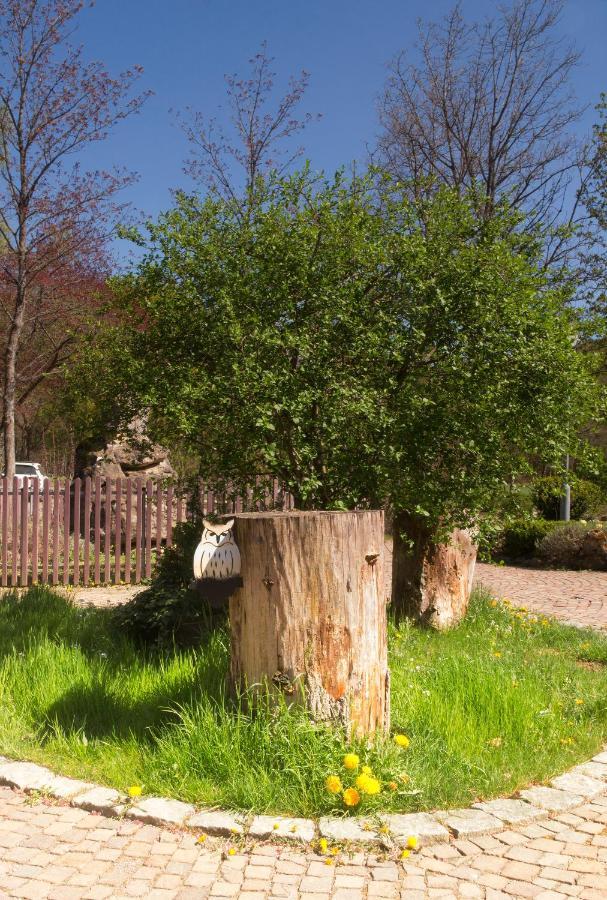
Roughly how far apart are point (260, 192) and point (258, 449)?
1.91 meters

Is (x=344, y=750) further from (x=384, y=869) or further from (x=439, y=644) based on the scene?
(x=439, y=644)

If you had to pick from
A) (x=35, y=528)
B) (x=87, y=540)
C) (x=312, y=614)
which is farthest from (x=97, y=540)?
(x=312, y=614)

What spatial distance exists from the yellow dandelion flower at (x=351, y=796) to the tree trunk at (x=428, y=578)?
3541 millimetres

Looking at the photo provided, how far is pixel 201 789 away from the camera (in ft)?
10.9

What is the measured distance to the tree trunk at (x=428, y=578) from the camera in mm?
6684

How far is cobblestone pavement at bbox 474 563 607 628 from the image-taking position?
861cm

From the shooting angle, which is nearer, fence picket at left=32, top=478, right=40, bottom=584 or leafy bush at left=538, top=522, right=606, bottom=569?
fence picket at left=32, top=478, right=40, bottom=584

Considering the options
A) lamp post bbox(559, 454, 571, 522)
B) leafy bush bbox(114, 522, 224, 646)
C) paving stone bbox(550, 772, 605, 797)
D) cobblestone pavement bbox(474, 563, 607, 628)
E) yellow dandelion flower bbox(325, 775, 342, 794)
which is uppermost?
lamp post bbox(559, 454, 571, 522)

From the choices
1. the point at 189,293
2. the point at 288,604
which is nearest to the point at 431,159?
the point at 189,293

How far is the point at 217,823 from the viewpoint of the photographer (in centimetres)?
313

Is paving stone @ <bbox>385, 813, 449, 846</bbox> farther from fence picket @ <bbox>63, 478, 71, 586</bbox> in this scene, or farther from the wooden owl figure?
fence picket @ <bbox>63, 478, 71, 586</bbox>

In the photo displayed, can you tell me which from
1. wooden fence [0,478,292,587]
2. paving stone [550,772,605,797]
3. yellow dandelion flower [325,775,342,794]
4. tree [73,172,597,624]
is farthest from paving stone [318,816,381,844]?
wooden fence [0,478,292,587]

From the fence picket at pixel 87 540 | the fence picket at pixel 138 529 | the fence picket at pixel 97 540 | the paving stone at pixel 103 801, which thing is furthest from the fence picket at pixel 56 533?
the paving stone at pixel 103 801

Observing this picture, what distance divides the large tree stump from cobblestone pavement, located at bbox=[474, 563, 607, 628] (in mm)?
4573
